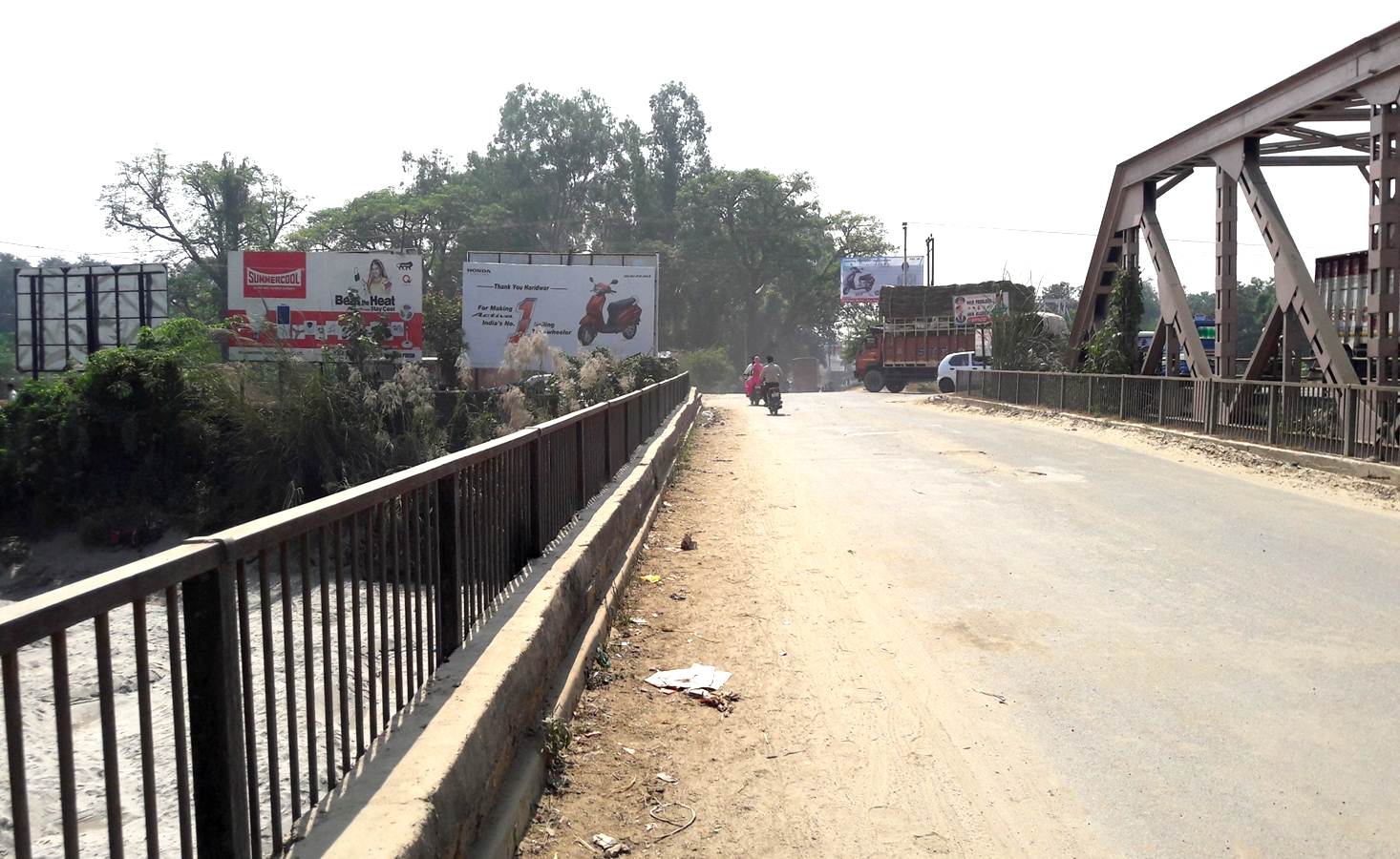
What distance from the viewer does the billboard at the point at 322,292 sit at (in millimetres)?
36594

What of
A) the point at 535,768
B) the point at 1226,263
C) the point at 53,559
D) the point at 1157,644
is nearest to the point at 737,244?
the point at 53,559

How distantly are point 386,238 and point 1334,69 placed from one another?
2478 inches

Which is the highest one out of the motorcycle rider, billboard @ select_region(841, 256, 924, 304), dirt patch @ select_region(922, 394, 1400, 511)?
billboard @ select_region(841, 256, 924, 304)

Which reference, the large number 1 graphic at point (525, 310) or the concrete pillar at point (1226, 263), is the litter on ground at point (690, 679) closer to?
the concrete pillar at point (1226, 263)

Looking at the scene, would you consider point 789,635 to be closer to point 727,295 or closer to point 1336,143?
point 1336,143

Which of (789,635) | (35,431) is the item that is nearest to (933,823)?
(789,635)

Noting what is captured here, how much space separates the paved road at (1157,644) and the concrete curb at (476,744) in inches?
74.0

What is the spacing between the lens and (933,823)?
4062 millimetres

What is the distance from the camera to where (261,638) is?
353 centimetres

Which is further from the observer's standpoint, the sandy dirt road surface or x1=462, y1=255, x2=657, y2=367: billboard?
x1=462, y1=255, x2=657, y2=367: billboard

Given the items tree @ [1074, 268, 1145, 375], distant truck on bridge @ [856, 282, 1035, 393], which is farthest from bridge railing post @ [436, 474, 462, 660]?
distant truck on bridge @ [856, 282, 1035, 393]

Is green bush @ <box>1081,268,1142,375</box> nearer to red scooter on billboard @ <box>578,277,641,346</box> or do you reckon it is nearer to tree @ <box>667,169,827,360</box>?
red scooter on billboard @ <box>578,277,641,346</box>

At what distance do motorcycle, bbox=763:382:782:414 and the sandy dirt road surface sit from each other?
18830mm

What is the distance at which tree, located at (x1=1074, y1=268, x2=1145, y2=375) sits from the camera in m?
23.6
